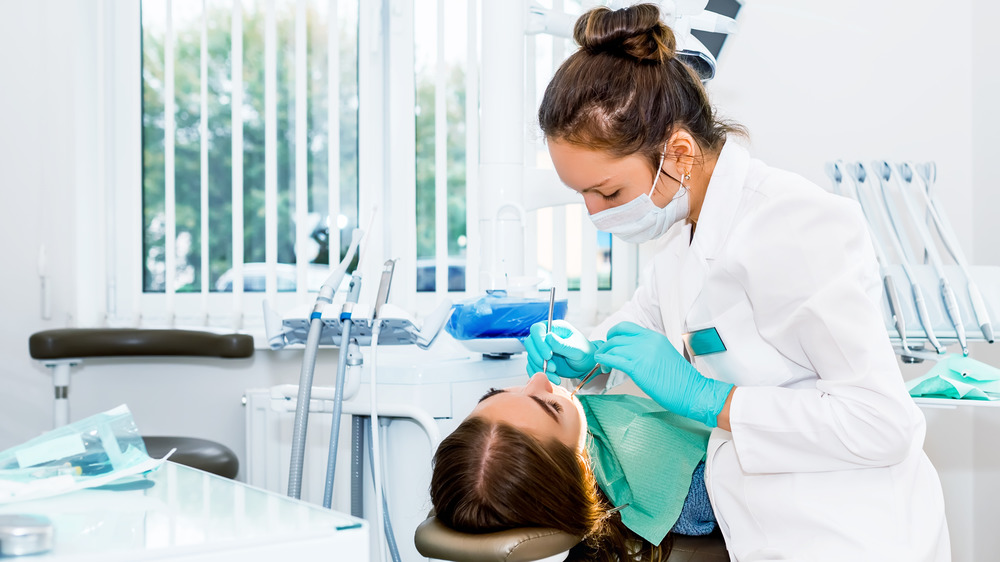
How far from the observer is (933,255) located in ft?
5.37

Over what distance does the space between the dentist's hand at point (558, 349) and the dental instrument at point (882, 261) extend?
1.89ft

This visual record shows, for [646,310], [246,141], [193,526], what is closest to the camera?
[193,526]

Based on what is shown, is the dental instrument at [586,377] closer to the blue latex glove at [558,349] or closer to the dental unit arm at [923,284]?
the blue latex glove at [558,349]

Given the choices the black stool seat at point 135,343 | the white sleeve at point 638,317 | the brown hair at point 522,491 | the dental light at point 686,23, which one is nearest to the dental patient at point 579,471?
the brown hair at point 522,491

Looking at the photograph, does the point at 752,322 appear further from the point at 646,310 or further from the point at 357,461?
the point at 357,461

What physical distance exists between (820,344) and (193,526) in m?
0.76

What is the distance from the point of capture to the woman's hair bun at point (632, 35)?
44.0 inches

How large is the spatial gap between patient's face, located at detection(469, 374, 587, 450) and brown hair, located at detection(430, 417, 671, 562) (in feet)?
0.07

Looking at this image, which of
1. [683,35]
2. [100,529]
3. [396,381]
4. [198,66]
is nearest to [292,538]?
[100,529]

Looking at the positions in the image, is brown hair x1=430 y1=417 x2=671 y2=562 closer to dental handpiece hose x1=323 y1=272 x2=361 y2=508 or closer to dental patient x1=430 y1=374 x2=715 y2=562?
dental patient x1=430 y1=374 x2=715 y2=562

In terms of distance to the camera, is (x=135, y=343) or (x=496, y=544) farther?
(x=135, y=343)

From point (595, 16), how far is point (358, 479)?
92cm

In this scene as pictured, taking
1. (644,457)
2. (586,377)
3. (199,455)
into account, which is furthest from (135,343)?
(644,457)

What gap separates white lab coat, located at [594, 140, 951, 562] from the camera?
100cm
